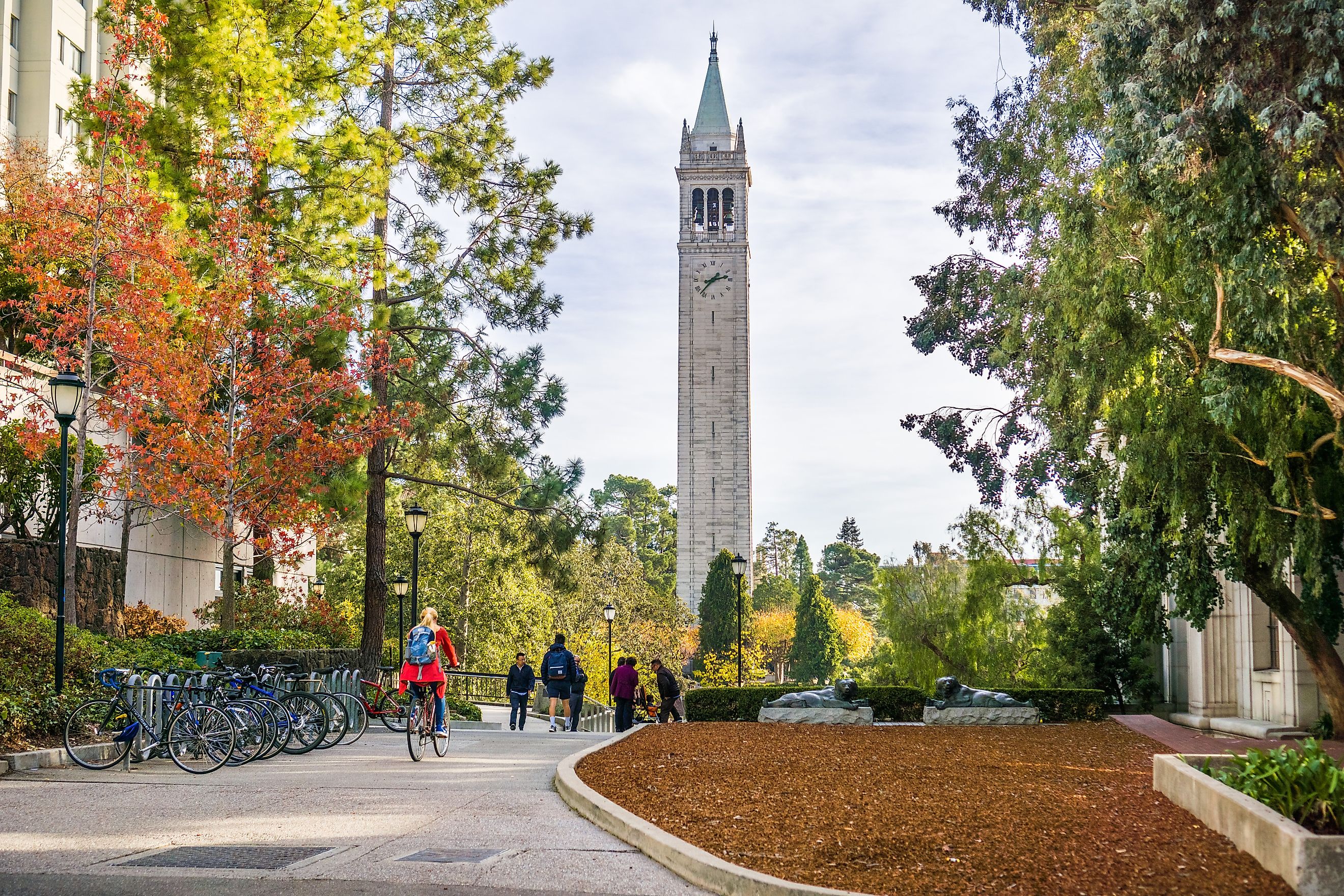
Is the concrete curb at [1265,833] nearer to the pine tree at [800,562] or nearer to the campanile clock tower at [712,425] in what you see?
the campanile clock tower at [712,425]

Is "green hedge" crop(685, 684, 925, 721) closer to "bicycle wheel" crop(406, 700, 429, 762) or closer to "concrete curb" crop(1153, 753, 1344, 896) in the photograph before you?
"bicycle wheel" crop(406, 700, 429, 762)

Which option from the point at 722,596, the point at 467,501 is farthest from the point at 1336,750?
the point at 722,596

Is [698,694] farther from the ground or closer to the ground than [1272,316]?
closer to the ground

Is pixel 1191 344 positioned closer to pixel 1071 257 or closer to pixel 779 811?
pixel 1071 257

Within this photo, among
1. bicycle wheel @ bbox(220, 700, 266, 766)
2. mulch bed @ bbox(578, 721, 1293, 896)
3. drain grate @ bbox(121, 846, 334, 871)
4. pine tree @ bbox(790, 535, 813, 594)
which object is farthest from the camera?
pine tree @ bbox(790, 535, 813, 594)

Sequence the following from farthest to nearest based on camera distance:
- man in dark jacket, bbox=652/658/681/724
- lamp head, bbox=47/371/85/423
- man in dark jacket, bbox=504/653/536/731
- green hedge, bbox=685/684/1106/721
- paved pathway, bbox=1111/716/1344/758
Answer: green hedge, bbox=685/684/1106/721, man in dark jacket, bbox=652/658/681/724, man in dark jacket, bbox=504/653/536/731, paved pathway, bbox=1111/716/1344/758, lamp head, bbox=47/371/85/423

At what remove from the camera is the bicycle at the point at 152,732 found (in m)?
11.7

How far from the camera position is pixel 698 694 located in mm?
22875

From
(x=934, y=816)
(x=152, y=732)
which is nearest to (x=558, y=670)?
(x=152, y=732)

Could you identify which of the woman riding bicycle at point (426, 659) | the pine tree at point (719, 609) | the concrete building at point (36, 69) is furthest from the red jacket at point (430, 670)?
the pine tree at point (719, 609)

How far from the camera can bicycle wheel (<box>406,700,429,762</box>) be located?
13188 millimetres

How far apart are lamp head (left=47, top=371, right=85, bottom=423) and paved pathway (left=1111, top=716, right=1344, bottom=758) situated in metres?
13.1

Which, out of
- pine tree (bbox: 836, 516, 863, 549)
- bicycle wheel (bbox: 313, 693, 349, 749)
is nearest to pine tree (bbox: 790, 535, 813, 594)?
pine tree (bbox: 836, 516, 863, 549)

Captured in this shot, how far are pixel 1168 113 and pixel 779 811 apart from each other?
25.6 feet
